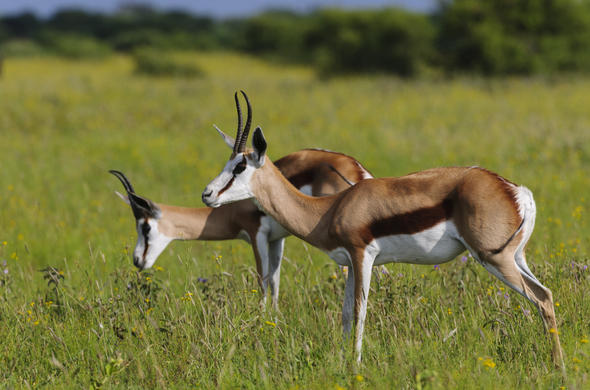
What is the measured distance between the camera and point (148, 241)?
596cm

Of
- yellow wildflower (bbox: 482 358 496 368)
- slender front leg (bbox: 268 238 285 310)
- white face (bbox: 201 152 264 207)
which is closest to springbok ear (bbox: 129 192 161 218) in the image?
slender front leg (bbox: 268 238 285 310)

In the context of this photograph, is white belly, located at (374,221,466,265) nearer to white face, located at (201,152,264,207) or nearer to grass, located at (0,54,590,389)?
grass, located at (0,54,590,389)

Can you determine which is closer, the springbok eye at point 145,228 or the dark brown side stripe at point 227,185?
the dark brown side stripe at point 227,185

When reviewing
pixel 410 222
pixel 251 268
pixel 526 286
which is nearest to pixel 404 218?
pixel 410 222

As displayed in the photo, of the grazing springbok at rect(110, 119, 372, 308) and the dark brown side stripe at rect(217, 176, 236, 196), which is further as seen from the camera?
the grazing springbok at rect(110, 119, 372, 308)

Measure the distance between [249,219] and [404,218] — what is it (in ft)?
6.91

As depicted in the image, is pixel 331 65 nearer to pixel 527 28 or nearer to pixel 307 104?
pixel 527 28

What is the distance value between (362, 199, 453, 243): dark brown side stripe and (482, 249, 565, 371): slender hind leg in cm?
42

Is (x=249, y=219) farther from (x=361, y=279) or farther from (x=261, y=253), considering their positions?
(x=361, y=279)

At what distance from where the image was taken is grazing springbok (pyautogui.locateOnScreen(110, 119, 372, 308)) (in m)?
5.87

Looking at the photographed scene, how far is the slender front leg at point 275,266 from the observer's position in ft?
19.1

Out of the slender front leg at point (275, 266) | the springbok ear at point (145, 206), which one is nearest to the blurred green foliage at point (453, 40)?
the slender front leg at point (275, 266)

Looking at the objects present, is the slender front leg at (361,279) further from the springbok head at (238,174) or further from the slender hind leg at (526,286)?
the springbok head at (238,174)

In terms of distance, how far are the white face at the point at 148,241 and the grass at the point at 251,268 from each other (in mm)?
236
